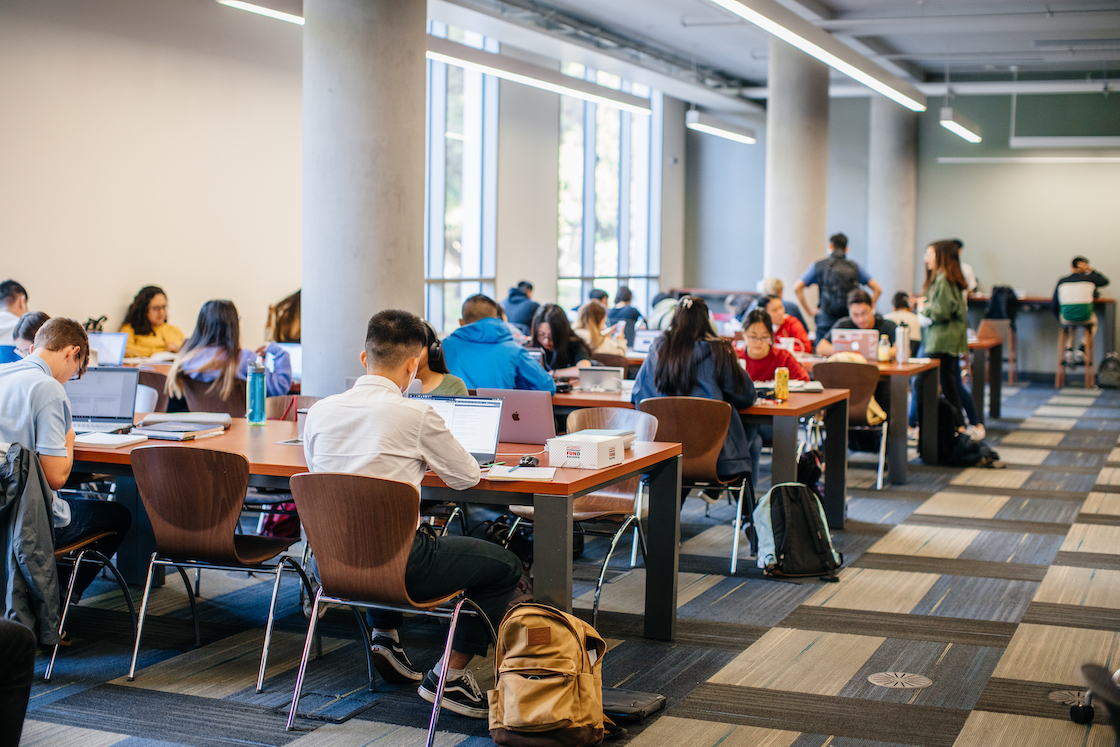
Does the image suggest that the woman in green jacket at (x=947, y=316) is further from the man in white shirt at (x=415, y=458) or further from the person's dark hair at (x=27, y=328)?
the person's dark hair at (x=27, y=328)

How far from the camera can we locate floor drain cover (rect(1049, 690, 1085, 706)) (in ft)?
11.5

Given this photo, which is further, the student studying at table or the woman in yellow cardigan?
the woman in yellow cardigan

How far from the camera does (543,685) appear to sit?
303cm

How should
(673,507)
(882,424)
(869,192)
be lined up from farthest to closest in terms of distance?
(869,192) → (882,424) → (673,507)

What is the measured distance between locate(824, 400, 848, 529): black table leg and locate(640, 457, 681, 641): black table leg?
2.22 metres

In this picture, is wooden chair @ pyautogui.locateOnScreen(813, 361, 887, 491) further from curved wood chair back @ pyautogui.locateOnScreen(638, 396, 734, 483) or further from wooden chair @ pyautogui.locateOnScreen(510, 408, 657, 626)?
wooden chair @ pyautogui.locateOnScreen(510, 408, 657, 626)

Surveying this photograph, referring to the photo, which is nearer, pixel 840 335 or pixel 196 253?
pixel 840 335

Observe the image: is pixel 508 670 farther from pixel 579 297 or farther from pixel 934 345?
pixel 579 297

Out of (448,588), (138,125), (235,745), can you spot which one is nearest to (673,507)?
(448,588)

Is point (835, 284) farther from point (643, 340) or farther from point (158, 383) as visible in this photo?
point (158, 383)

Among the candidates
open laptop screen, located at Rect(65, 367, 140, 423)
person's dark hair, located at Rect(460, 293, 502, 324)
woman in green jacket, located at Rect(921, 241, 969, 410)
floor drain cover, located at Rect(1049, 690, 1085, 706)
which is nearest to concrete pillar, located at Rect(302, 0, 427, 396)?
person's dark hair, located at Rect(460, 293, 502, 324)

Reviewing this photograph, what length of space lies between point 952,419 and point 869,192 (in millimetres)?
8392

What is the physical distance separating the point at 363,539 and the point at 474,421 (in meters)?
0.75

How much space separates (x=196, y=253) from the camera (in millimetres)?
9016
